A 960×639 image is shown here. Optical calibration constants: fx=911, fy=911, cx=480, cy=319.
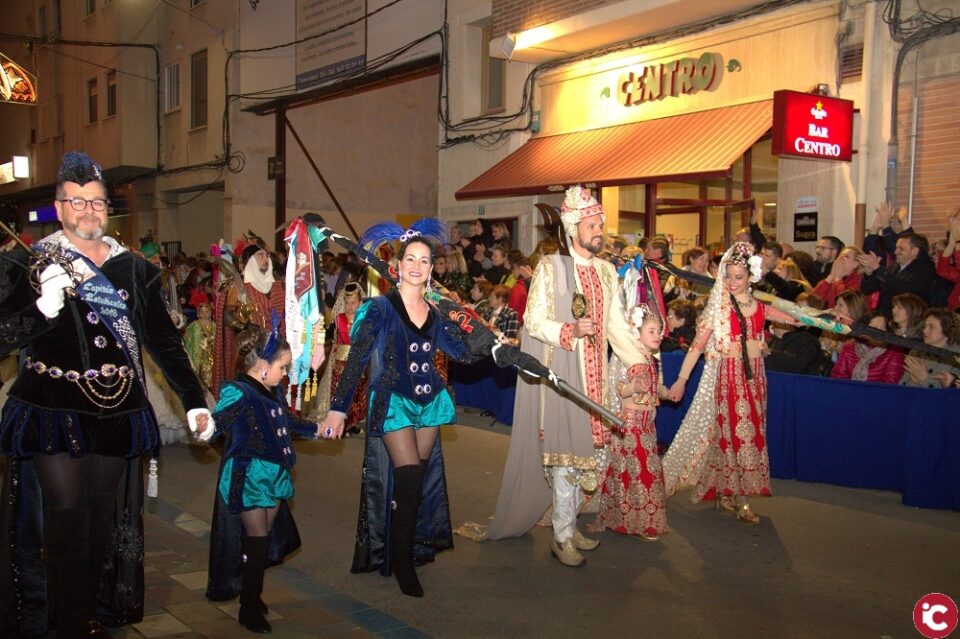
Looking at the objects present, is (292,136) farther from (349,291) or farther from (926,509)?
(926,509)

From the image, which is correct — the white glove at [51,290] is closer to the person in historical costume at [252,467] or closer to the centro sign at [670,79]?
the person in historical costume at [252,467]

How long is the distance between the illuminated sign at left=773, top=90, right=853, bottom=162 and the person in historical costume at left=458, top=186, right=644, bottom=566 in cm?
522

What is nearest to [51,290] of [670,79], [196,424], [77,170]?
[77,170]

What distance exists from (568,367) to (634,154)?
7.55 meters

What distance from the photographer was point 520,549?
239 inches

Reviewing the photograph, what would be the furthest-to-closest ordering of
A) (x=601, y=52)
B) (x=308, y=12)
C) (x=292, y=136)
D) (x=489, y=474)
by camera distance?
1. (x=292, y=136)
2. (x=308, y=12)
3. (x=601, y=52)
4. (x=489, y=474)

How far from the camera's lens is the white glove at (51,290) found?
12.3 ft

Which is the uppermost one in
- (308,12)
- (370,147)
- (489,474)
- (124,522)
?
(308,12)

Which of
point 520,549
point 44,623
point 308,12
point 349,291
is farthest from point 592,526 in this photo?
point 308,12

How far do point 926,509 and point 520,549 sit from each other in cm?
336

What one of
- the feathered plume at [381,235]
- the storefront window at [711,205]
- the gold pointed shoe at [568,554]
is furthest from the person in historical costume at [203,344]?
the storefront window at [711,205]

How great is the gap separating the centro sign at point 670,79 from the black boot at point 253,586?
32.2ft

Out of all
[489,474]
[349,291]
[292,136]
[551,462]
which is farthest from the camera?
[292,136]

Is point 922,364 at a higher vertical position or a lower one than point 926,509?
higher
